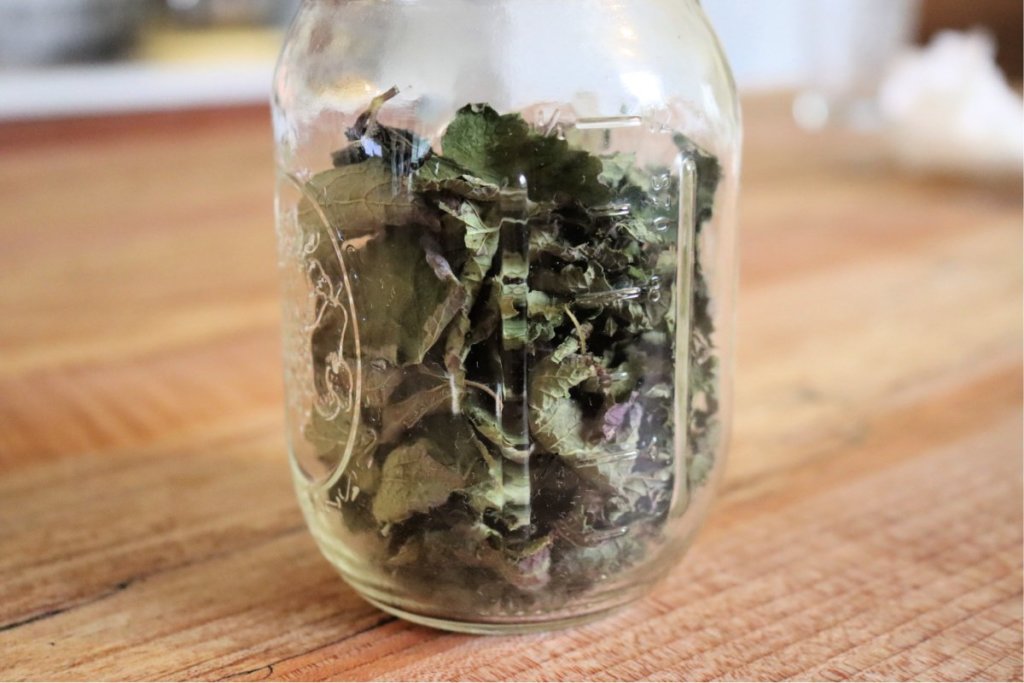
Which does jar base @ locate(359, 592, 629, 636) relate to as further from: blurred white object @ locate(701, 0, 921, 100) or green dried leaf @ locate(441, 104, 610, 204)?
blurred white object @ locate(701, 0, 921, 100)

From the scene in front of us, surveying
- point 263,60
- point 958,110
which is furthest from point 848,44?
point 263,60

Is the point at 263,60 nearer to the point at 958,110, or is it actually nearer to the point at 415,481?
the point at 958,110

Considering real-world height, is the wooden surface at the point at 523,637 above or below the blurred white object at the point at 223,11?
below

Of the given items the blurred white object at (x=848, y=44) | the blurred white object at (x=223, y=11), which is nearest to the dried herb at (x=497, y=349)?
the blurred white object at (x=848, y=44)

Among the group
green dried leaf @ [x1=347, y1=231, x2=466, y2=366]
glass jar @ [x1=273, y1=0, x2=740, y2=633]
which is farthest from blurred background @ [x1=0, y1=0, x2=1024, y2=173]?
green dried leaf @ [x1=347, y1=231, x2=466, y2=366]

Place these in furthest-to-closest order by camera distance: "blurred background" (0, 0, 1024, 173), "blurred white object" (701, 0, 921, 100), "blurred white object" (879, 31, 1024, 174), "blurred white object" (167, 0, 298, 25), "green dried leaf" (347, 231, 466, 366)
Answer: "blurred white object" (167, 0, 298, 25)
"blurred white object" (701, 0, 921, 100)
"blurred background" (0, 0, 1024, 173)
"blurred white object" (879, 31, 1024, 174)
"green dried leaf" (347, 231, 466, 366)

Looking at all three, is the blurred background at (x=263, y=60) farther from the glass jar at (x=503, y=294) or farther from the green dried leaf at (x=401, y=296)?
the green dried leaf at (x=401, y=296)
